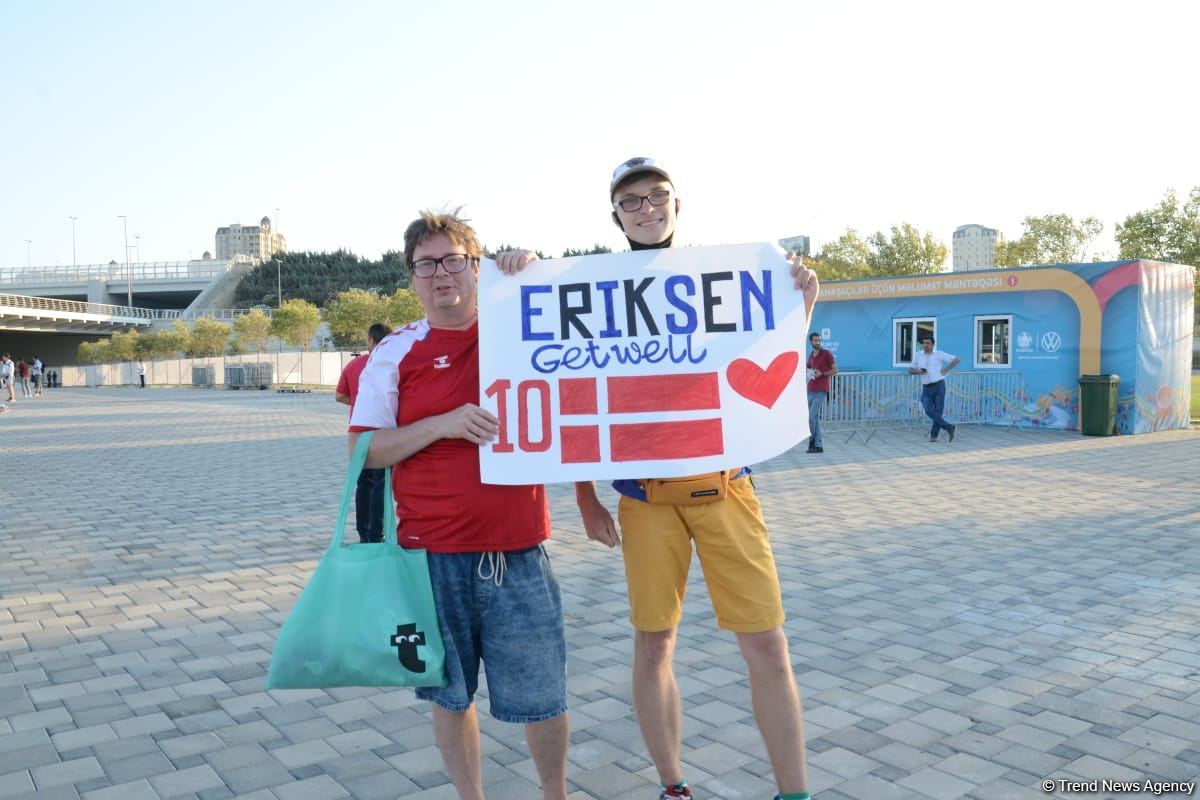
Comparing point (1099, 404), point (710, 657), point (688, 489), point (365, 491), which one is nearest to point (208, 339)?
point (1099, 404)

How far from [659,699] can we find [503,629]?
2.13 feet

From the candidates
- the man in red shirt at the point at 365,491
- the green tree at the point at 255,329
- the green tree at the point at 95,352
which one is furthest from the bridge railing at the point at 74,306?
the man in red shirt at the point at 365,491

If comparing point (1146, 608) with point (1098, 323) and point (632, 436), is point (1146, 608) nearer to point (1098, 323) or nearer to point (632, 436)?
point (632, 436)

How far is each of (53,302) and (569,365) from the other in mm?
87796

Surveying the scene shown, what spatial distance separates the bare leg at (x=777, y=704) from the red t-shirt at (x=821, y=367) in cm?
1159

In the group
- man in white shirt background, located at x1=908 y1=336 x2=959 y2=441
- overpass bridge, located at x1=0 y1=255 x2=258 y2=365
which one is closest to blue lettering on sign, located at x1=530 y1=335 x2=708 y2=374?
man in white shirt background, located at x1=908 y1=336 x2=959 y2=441

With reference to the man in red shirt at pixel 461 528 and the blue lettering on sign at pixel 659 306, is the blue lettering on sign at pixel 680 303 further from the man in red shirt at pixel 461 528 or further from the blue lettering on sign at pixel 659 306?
the man in red shirt at pixel 461 528

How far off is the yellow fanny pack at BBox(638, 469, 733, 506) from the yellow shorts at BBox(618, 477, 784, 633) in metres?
0.03

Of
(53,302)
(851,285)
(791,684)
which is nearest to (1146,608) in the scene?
(791,684)

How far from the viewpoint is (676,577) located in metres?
3.00

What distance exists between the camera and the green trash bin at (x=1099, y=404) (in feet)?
55.5

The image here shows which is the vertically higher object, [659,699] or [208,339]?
[208,339]

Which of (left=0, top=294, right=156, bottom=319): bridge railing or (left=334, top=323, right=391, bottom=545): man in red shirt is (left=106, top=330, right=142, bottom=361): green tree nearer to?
(left=0, top=294, right=156, bottom=319): bridge railing

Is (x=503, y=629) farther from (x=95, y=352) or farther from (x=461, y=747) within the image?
(x=95, y=352)
